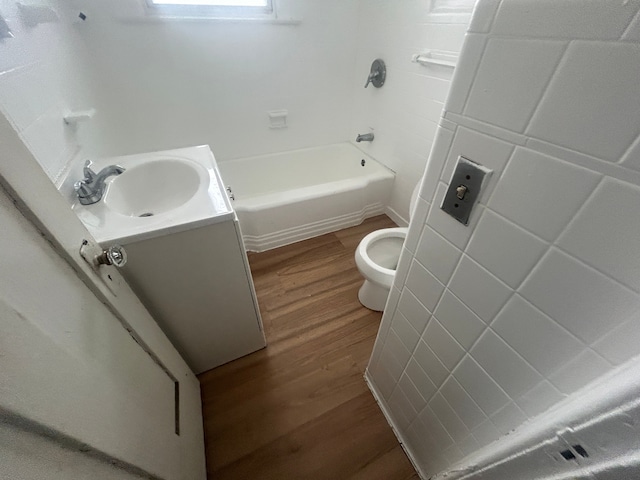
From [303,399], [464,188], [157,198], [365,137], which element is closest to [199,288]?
[157,198]

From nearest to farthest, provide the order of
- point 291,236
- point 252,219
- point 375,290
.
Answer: point 375,290
point 252,219
point 291,236

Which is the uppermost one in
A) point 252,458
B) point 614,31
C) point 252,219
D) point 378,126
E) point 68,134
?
point 614,31

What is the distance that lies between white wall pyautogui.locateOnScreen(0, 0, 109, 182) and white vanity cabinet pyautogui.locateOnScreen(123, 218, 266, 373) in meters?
0.38

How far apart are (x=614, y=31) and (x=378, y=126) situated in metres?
1.80

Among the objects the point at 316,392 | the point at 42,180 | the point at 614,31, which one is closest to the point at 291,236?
the point at 316,392

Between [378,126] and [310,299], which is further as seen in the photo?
[378,126]

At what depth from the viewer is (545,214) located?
1.19ft

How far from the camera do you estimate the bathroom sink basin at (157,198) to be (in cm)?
75

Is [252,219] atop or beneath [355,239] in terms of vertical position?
atop

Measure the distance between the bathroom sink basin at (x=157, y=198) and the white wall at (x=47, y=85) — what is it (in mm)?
151

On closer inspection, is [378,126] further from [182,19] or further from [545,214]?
[545,214]

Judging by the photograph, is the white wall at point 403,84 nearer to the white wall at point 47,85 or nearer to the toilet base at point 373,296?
the toilet base at point 373,296

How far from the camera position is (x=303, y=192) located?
1.71m

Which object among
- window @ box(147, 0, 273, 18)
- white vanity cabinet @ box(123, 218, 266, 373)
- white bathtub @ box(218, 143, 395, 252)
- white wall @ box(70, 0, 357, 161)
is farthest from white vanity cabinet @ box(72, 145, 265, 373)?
window @ box(147, 0, 273, 18)
